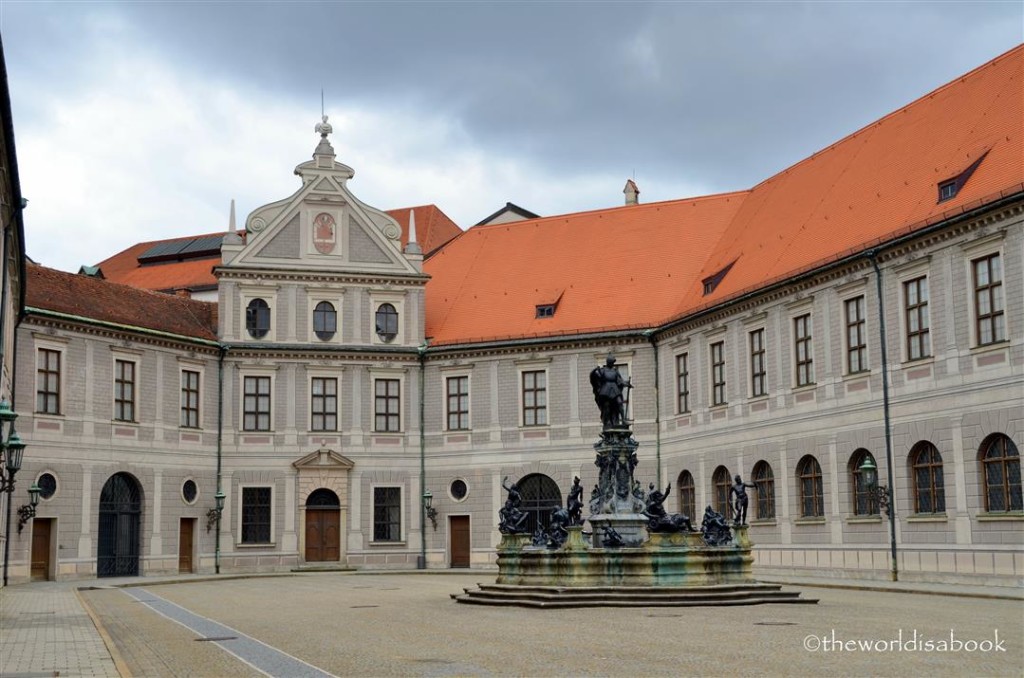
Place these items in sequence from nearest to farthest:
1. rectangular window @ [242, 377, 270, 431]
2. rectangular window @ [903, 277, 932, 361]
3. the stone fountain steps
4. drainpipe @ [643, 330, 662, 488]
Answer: the stone fountain steps
rectangular window @ [903, 277, 932, 361]
drainpipe @ [643, 330, 662, 488]
rectangular window @ [242, 377, 270, 431]

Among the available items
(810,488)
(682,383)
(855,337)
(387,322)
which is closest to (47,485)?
(387,322)

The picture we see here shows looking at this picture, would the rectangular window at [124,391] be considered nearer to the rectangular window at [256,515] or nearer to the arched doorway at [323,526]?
the rectangular window at [256,515]

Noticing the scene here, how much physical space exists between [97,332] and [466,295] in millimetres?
15764

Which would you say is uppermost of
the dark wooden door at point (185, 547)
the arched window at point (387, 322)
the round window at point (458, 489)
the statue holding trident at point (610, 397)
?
the arched window at point (387, 322)

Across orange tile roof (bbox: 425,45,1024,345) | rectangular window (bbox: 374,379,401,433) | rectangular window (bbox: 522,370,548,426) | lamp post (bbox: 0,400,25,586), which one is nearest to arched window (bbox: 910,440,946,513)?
orange tile roof (bbox: 425,45,1024,345)

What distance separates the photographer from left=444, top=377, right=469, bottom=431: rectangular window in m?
53.9

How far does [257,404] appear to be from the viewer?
53.2 meters

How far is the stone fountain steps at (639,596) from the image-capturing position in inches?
1057

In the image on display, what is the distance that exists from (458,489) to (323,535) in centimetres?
565

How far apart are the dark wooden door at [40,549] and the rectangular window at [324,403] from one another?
38.3ft

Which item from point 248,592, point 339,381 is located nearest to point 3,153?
point 248,592

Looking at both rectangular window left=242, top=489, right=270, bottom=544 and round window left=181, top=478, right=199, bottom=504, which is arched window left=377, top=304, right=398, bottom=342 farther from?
round window left=181, top=478, right=199, bottom=504

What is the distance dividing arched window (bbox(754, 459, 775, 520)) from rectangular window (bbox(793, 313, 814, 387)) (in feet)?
11.3

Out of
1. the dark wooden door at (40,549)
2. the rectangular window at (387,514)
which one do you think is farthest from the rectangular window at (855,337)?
the dark wooden door at (40,549)
